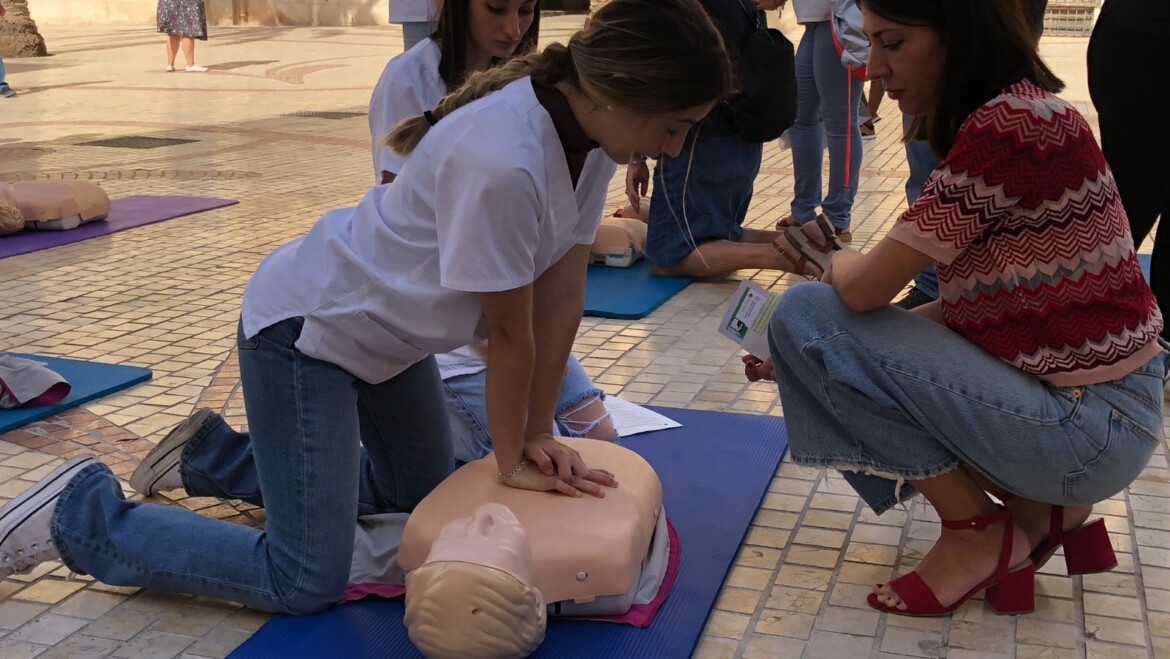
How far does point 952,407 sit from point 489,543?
0.93m

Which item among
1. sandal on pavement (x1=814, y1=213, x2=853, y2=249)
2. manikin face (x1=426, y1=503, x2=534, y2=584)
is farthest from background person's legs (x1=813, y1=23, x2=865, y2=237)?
manikin face (x1=426, y1=503, x2=534, y2=584)

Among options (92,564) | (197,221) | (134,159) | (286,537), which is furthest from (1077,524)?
(134,159)

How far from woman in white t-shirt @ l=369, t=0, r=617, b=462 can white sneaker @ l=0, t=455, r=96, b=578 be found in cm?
99

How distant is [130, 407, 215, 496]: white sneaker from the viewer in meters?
2.99

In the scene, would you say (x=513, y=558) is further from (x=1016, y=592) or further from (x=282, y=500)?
(x=1016, y=592)

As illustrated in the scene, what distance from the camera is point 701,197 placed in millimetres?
5438

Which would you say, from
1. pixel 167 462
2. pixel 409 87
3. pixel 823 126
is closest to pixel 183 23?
pixel 823 126

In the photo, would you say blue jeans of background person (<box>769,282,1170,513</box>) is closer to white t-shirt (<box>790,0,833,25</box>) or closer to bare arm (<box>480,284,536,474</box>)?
bare arm (<box>480,284,536,474</box>)

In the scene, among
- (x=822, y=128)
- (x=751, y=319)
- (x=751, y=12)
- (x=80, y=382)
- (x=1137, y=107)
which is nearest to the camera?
(x=751, y=319)

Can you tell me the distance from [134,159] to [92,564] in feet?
23.9

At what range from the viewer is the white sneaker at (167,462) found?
118 inches

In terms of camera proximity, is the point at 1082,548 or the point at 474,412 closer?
the point at 1082,548

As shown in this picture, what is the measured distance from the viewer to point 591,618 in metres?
2.52

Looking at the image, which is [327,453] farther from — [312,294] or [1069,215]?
[1069,215]
